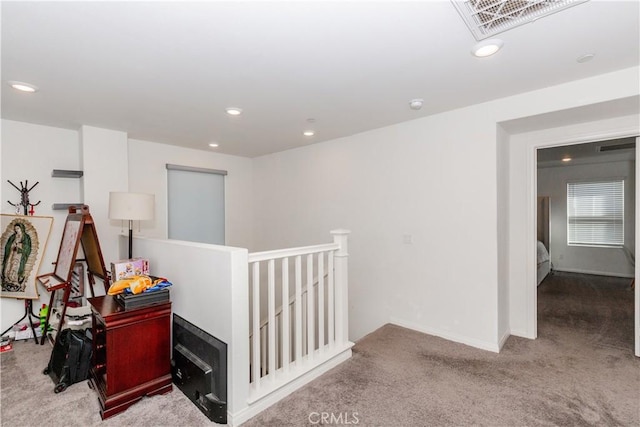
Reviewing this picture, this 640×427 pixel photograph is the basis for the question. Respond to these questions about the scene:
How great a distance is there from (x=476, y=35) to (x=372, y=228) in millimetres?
2245

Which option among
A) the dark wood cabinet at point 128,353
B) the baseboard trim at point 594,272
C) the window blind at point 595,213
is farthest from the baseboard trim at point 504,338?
the window blind at point 595,213

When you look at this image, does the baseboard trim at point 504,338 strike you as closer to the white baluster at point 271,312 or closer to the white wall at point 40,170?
the white baluster at point 271,312

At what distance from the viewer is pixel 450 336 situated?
117 inches

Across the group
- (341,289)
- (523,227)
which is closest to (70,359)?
(341,289)

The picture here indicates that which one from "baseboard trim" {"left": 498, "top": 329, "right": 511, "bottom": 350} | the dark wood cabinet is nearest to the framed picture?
the dark wood cabinet

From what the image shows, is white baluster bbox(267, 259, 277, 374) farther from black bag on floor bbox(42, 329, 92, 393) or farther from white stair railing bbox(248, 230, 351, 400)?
black bag on floor bbox(42, 329, 92, 393)

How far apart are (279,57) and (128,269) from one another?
205 cm

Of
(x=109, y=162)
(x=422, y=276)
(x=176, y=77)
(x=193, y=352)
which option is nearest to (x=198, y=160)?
(x=109, y=162)

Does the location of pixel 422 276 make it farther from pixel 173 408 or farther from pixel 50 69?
pixel 50 69

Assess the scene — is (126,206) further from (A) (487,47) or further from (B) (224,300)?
(A) (487,47)

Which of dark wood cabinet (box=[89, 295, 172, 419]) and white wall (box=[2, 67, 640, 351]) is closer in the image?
dark wood cabinet (box=[89, 295, 172, 419])

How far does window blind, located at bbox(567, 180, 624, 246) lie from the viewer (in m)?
5.94

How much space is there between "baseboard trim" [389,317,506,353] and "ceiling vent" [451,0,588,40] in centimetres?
252

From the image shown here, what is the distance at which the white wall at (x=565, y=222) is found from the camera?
5797mm
